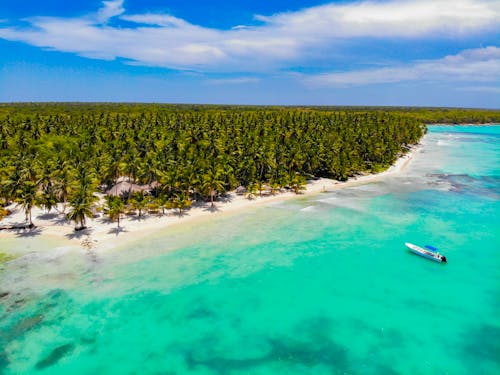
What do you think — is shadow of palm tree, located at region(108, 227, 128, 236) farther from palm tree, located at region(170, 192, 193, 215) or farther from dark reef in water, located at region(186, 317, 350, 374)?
dark reef in water, located at region(186, 317, 350, 374)

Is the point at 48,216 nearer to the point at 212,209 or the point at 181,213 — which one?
the point at 181,213

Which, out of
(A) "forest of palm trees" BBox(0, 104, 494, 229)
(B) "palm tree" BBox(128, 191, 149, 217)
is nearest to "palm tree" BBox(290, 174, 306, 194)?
(A) "forest of palm trees" BBox(0, 104, 494, 229)

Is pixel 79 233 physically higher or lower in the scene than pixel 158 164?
lower

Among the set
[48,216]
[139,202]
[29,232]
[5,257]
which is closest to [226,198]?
[139,202]

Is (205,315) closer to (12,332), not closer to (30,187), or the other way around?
(12,332)

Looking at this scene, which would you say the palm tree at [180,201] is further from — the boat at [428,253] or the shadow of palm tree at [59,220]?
the boat at [428,253]

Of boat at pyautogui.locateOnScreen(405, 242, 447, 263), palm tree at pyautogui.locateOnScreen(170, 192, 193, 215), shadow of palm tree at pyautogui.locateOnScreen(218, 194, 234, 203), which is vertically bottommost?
boat at pyautogui.locateOnScreen(405, 242, 447, 263)

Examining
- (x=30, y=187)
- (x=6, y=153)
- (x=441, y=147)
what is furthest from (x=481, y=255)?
(x=441, y=147)
